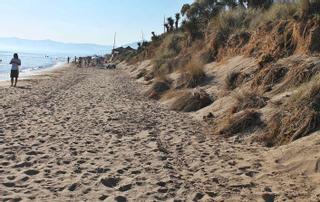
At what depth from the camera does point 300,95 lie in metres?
8.73

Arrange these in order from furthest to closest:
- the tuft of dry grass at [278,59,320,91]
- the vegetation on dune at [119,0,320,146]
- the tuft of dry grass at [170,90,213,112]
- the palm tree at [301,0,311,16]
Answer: the palm tree at [301,0,311,16] → the tuft of dry grass at [170,90,213,112] → the tuft of dry grass at [278,59,320,91] → the vegetation on dune at [119,0,320,146]

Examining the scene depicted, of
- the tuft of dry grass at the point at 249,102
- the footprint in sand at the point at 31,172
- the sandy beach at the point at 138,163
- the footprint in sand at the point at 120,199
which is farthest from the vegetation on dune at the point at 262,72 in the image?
the footprint in sand at the point at 31,172

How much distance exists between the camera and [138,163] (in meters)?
7.41

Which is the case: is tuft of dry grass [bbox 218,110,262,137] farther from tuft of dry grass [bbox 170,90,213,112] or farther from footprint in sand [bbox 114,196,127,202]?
footprint in sand [bbox 114,196,127,202]

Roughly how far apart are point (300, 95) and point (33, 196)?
5.13 meters

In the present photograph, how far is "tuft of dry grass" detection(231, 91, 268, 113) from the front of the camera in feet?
33.6

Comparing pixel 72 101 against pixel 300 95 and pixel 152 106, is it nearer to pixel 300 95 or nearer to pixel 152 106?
pixel 152 106

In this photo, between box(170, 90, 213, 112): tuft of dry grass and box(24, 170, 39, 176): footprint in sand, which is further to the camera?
box(170, 90, 213, 112): tuft of dry grass

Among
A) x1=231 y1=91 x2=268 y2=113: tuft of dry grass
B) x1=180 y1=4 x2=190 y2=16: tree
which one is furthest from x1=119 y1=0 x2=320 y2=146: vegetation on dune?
x1=180 y1=4 x2=190 y2=16: tree

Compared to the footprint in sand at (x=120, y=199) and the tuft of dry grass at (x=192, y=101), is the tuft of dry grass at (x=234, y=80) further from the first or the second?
the footprint in sand at (x=120, y=199)

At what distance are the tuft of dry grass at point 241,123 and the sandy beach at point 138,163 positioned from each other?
0.31 metres

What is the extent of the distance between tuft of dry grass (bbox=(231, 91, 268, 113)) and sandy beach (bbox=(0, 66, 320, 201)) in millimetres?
860

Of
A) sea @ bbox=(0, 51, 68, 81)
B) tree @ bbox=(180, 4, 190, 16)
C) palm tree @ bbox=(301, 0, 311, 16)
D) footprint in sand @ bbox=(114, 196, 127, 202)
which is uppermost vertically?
tree @ bbox=(180, 4, 190, 16)

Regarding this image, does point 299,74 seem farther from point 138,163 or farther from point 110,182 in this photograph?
point 110,182
